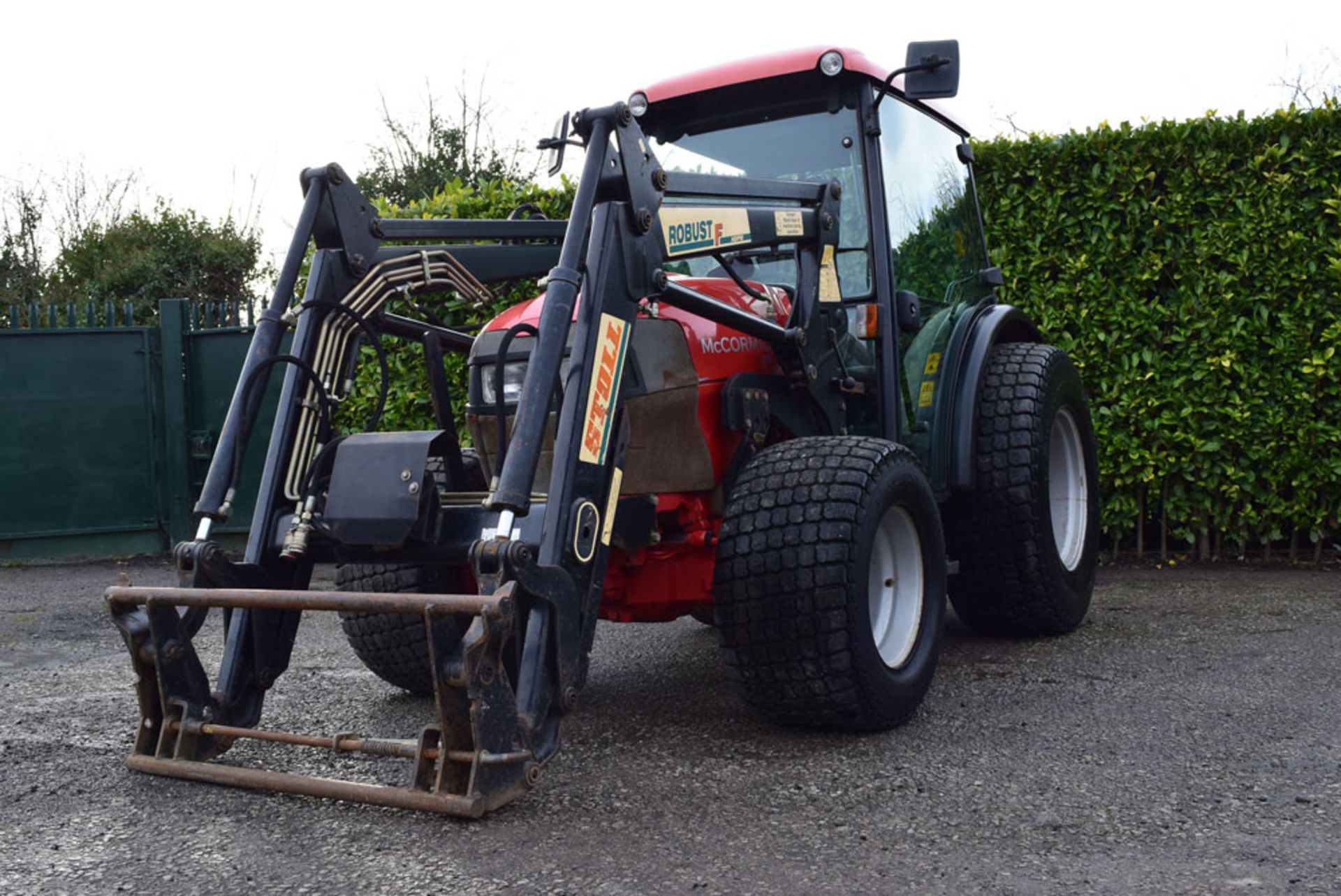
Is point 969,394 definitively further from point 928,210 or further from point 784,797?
point 784,797

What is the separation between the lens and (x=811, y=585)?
3.56 metres

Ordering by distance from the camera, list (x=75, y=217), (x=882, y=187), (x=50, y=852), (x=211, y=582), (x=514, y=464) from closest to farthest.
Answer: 1. (x=50, y=852)
2. (x=514, y=464)
3. (x=211, y=582)
4. (x=882, y=187)
5. (x=75, y=217)

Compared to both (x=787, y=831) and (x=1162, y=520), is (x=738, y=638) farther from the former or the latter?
(x=1162, y=520)

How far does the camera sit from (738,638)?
363 centimetres

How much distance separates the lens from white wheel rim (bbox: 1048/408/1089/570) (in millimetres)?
5699

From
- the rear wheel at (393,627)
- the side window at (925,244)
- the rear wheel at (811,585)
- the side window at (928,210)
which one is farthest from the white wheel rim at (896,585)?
the rear wheel at (393,627)

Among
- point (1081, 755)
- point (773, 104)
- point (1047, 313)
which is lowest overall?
point (1081, 755)

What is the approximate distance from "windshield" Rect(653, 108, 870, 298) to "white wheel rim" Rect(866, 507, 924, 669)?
1023mm

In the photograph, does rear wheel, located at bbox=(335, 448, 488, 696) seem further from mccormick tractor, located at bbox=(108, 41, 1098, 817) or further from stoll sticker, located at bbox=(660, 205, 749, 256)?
stoll sticker, located at bbox=(660, 205, 749, 256)

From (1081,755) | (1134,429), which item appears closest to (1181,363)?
(1134,429)

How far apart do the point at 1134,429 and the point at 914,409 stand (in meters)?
3.11

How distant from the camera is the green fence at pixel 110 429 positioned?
9336 millimetres

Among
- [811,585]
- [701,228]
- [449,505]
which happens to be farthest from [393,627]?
[701,228]

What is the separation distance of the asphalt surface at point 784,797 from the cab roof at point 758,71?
87.5 inches
